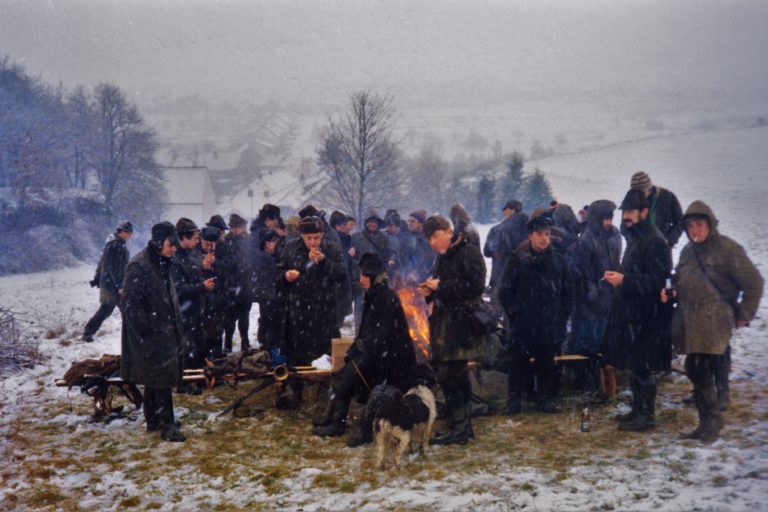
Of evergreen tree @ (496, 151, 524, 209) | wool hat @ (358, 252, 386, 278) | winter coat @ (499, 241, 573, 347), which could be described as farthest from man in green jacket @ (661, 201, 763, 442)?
evergreen tree @ (496, 151, 524, 209)

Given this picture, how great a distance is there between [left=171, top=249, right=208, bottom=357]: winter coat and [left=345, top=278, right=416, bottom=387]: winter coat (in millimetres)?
2868

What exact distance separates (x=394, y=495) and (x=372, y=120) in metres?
24.5

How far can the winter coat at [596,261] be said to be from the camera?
26.7 feet

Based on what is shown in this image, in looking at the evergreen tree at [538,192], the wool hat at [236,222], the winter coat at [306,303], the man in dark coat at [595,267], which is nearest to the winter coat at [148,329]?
the winter coat at [306,303]

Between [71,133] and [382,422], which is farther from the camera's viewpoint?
[71,133]

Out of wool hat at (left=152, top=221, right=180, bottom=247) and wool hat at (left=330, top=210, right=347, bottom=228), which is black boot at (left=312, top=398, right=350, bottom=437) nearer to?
wool hat at (left=152, top=221, right=180, bottom=247)

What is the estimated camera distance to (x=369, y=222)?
396 inches

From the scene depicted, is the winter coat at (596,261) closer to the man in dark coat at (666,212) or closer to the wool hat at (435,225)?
the man in dark coat at (666,212)

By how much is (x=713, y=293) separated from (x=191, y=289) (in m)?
6.12

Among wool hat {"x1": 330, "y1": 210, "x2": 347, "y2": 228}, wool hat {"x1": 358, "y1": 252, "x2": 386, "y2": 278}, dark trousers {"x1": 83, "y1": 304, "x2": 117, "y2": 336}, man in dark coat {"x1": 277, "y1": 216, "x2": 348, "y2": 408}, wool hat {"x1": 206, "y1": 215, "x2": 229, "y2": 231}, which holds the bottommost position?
dark trousers {"x1": 83, "y1": 304, "x2": 117, "y2": 336}

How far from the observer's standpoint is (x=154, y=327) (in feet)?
19.6

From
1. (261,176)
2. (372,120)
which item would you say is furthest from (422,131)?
(372,120)

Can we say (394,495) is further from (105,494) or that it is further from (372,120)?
(372,120)

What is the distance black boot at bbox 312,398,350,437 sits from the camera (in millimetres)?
6094
